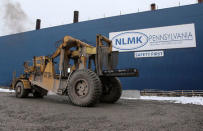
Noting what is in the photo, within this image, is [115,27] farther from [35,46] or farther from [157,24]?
[35,46]

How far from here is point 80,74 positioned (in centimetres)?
724

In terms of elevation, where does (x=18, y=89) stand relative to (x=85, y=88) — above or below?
below

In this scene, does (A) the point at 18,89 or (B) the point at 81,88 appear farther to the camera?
(A) the point at 18,89

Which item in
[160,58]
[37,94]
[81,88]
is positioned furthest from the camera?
[160,58]

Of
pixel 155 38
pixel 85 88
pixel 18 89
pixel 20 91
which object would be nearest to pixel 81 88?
pixel 85 88

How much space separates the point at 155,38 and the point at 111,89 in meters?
9.15

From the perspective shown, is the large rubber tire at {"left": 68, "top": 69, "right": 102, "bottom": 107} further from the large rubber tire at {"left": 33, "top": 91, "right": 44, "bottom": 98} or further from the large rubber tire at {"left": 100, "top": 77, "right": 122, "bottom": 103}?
the large rubber tire at {"left": 33, "top": 91, "right": 44, "bottom": 98}

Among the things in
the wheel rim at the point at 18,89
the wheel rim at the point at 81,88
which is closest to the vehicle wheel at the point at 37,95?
the wheel rim at the point at 18,89

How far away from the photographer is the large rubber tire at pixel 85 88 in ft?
21.7

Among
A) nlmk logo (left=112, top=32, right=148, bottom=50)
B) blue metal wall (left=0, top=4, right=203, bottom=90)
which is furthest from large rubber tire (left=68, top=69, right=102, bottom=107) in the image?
nlmk logo (left=112, top=32, right=148, bottom=50)

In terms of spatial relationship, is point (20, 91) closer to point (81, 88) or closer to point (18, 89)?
point (18, 89)

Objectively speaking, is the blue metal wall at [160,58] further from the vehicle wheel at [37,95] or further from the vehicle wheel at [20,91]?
the vehicle wheel at [20,91]

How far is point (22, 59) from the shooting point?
22797 millimetres

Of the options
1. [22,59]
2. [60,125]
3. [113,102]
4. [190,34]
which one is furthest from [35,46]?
[60,125]
